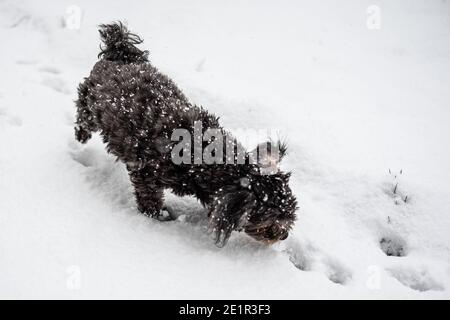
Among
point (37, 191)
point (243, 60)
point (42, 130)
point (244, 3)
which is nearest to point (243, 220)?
point (37, 191)

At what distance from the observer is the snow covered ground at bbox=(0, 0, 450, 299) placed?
294cm

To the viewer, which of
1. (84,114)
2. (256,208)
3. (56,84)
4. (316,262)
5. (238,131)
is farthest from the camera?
(56,84)

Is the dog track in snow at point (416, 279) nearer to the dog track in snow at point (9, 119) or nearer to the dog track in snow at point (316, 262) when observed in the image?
the dog track in snow at point (316, 262)

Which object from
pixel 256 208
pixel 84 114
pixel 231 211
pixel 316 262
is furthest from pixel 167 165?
pixel 316 262

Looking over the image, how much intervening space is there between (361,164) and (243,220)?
2.17m

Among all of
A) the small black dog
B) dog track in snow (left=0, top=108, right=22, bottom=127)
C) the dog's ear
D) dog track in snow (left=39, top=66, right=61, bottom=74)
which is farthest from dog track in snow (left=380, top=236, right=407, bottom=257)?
dog track in snow (left=39, top=66, right=61, bottom=74)

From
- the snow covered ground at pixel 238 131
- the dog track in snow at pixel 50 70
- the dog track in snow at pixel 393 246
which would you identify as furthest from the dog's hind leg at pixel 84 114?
the dog track in snow at pixel 393 246

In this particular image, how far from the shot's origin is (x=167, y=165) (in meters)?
3.21

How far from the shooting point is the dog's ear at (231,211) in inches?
111

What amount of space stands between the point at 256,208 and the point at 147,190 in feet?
3.58

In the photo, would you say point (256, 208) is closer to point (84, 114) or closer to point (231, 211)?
point (231, 211)

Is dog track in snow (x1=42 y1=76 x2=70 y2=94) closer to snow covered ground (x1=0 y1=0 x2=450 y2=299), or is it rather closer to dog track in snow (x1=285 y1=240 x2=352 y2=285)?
snow covered ground (x1=0 y1=0 x2=450 y2=299)

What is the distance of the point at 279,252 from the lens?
3297 mm

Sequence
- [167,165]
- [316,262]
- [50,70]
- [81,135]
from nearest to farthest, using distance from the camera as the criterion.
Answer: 1. [167,165]
2. [316,262]
3. [81,135]
4. [50,70]
